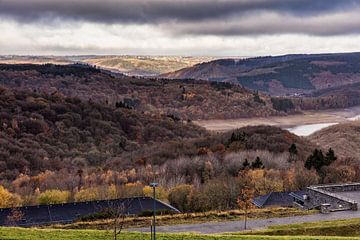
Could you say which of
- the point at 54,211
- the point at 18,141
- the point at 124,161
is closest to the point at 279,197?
the point at 54,211

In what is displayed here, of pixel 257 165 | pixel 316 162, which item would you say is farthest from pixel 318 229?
pixel 257 165

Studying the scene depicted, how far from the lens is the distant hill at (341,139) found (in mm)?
125688

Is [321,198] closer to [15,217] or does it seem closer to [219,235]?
[219,235]

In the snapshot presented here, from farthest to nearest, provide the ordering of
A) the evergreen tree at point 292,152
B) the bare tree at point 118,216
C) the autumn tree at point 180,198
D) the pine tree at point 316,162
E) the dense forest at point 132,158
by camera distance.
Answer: the evergreen tree at point 292,152 → the pine tree at point 316,162 → the dense forest at point 132,158 → the autumn tree at point 180,198 → the bare tree at point 118,216

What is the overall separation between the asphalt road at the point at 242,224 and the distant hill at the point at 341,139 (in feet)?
280

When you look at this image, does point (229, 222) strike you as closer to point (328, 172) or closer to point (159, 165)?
point (328, 172)

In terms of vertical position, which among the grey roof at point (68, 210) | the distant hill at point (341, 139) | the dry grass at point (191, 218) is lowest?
the distant hill at point (341, 139)

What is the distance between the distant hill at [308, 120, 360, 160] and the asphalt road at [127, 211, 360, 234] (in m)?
85.3

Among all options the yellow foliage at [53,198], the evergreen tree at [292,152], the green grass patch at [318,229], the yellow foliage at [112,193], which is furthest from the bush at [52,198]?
the evergreen tree at [292,152]

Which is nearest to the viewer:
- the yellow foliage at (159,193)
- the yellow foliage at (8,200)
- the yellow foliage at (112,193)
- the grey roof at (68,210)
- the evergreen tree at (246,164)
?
the grey roof at (68,210)

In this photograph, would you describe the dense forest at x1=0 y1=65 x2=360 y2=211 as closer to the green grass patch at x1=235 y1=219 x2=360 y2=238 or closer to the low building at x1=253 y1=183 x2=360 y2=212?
the low building at x1=253 y1=183 x2=360 y2=212

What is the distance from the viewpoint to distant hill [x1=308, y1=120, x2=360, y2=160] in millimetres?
125688

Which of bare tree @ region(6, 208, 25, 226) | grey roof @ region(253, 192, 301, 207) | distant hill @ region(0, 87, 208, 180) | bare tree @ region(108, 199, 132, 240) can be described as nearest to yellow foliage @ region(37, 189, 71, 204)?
bare tree @ region(108, 199, 132, 240)

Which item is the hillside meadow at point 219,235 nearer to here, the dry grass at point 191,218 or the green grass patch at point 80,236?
the green grass patch at point 80,236
